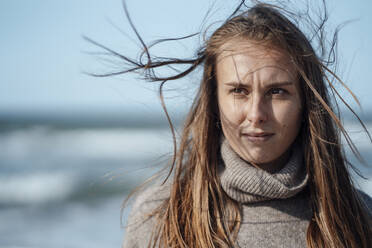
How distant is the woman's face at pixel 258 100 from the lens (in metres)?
1.72

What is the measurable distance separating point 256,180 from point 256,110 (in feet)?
1.04

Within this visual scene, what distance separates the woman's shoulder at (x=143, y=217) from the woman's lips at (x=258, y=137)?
0.57 metres

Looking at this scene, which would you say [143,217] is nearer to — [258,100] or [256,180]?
[256,180]

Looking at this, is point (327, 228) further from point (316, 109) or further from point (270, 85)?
point (270, 85)

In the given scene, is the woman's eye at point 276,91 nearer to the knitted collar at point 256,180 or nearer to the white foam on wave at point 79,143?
the knitted collar at point 256,180

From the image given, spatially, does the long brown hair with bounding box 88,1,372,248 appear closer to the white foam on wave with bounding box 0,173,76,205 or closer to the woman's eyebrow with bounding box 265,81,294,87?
the woman's eyebrow with bounding box 265,81,294,87

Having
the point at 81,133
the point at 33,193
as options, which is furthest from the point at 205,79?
the point at 81,133

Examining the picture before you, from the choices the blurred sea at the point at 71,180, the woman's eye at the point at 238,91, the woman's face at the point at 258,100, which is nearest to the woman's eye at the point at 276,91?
the woman's face at the point at 258,100

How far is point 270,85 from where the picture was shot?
1.72 meters

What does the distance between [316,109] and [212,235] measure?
770mm

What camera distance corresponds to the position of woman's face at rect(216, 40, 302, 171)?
1722mm

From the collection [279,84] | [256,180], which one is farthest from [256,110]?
[256,180]

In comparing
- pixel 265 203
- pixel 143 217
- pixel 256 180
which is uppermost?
pixel 256 180

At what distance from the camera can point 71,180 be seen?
9234 millimetres
